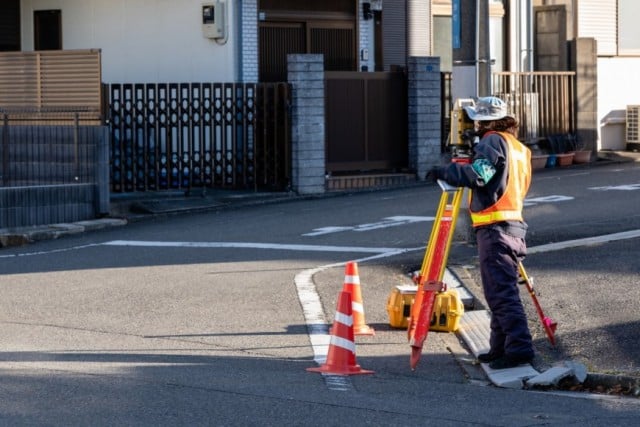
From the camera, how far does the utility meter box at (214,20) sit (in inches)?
917

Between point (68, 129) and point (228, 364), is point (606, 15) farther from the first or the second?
point (228, 364)

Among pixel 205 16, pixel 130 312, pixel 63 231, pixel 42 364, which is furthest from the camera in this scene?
pixel 205 16

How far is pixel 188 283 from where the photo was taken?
12.8 meters

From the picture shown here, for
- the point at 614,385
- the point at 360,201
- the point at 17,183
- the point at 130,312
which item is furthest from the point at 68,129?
the point at 614,385

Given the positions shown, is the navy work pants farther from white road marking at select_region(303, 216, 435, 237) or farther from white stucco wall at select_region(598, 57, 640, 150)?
white stucco wall at select_region(598, 57, 640, 150)

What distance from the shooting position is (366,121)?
22.4 meters

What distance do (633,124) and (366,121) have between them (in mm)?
8193

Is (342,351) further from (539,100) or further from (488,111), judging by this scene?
(539,100)

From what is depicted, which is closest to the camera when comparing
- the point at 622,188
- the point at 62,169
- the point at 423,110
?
the point at 62,169

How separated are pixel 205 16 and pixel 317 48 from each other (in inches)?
95.6

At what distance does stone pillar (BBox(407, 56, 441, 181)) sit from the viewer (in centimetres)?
2252

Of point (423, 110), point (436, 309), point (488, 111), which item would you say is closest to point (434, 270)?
point (436, 309)

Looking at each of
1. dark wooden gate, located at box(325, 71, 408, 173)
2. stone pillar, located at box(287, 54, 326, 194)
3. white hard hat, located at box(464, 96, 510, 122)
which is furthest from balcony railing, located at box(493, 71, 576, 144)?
white hard hat, located at box(464, 96, 510, 122)

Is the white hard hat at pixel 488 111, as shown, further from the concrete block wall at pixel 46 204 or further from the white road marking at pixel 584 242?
the concrete block wall at pixel 46 204
